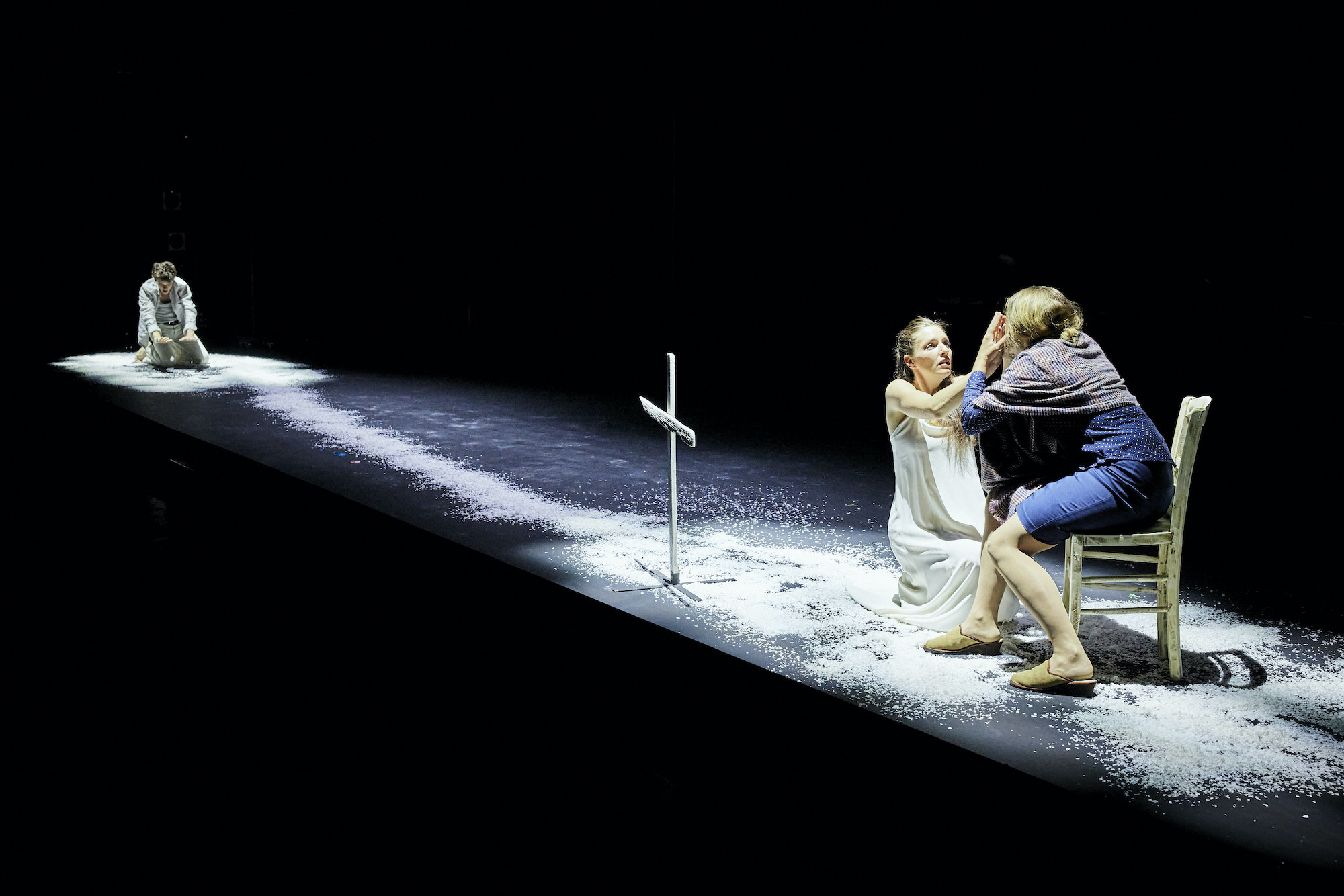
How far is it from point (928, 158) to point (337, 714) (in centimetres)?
515

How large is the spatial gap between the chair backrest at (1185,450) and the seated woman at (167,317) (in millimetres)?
7990

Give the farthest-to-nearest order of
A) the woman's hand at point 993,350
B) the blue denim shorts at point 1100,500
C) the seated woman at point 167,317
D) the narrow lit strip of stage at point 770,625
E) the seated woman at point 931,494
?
the seated woman at point 167,317, the seated woman at point 931,494, the woman's hand at point 993,350, the blue denim shorts at point 1100,500, the narrow lit strip of stage at point 770,625

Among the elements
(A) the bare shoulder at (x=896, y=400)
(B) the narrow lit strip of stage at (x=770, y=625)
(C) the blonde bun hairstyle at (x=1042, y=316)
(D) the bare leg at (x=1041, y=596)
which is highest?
(C) the blonde bun hairstyle at (x=1042, y=316)

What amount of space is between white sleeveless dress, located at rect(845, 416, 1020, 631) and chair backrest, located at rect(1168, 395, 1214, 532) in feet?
1.84

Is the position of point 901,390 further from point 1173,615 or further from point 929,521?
point 1173,615

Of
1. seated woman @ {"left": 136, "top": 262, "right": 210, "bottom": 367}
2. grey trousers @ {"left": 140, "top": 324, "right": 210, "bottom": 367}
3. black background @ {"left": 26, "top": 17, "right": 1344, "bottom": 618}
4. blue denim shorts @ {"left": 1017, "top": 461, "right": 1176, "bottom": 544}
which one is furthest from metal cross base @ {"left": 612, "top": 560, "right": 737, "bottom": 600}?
grey trousers @ {"left": 140, "top": 324, "right": 210, "bottom": 367}

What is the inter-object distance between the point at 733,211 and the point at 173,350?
4.67 metres

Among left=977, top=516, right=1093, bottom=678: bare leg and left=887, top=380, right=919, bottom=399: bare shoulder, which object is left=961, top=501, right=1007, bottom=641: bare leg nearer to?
left=977, top=516, right=1093, bottom=678: bare leg

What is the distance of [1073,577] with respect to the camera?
260 cm

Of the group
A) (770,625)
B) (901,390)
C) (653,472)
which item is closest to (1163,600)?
(901,390)

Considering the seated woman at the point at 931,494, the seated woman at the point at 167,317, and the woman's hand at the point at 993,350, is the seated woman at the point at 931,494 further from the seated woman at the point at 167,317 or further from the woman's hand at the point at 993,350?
the seated woman at the point at 167,317

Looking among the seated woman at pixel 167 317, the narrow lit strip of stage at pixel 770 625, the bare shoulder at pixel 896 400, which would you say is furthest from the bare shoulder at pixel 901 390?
the seated woman at pixel 167 317

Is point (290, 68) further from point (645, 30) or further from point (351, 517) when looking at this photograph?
point (351, 517)

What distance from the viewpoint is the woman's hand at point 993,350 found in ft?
8.78
